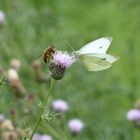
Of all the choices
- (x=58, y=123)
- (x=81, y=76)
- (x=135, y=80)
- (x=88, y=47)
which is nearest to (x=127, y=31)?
(x=135, y=80)

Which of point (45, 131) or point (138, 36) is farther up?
point (138, 36)

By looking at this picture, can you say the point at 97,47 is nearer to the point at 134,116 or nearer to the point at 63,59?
the point at 63,59

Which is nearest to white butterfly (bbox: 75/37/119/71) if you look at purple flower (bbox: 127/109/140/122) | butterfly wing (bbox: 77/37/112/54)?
butterfly wing (bbox: 77/37/112/54)

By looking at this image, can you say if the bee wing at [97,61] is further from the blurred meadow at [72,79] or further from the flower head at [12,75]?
the blurred meadow at [72,79]

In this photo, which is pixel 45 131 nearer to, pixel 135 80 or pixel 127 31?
pixel 135 80

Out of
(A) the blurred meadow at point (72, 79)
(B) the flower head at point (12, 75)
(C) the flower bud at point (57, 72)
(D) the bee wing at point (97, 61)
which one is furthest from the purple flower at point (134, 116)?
(C) the flower bud at point (57, 72)

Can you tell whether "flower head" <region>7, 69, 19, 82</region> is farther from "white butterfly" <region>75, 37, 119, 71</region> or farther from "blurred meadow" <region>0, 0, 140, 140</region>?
"white butterfly" <region>75, 37, 119, 71</region>
